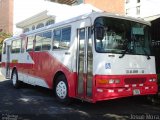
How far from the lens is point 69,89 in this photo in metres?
9.98

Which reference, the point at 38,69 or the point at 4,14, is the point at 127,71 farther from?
the point at 4,14

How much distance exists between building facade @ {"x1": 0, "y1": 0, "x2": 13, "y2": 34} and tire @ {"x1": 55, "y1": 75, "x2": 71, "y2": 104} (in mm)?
37688

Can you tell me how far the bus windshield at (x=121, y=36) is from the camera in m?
8.98

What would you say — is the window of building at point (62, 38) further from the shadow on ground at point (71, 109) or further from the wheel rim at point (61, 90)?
the shadow on ground at point (71, 109)

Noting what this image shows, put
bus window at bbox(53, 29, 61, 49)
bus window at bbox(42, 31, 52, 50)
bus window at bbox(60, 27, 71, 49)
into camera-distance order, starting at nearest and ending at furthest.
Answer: bus window at bbox(60, 27, 71, 49) < bus window at bbox(53, 29, 61, 49) < bus window at bbox(42, 31, 52, 50)

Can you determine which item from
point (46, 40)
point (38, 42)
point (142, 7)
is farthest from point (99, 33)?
point (142, 7)

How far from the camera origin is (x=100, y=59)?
29.0ft

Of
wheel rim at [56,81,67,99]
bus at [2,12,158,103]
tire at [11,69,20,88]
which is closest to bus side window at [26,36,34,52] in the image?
tire at [11,69,20,88]

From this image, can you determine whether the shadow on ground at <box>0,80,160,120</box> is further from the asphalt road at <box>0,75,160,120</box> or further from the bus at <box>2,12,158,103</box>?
the bus at <box>2,12,158,103</box>

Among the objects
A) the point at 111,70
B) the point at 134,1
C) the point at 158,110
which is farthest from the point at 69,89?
the point at 134,1

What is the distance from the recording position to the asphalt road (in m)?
8.65

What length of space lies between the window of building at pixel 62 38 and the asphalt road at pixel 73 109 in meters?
2.03

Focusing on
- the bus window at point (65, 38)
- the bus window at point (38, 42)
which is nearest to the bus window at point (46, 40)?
the bus window at point (38, 42)

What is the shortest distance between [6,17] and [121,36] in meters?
42.3
